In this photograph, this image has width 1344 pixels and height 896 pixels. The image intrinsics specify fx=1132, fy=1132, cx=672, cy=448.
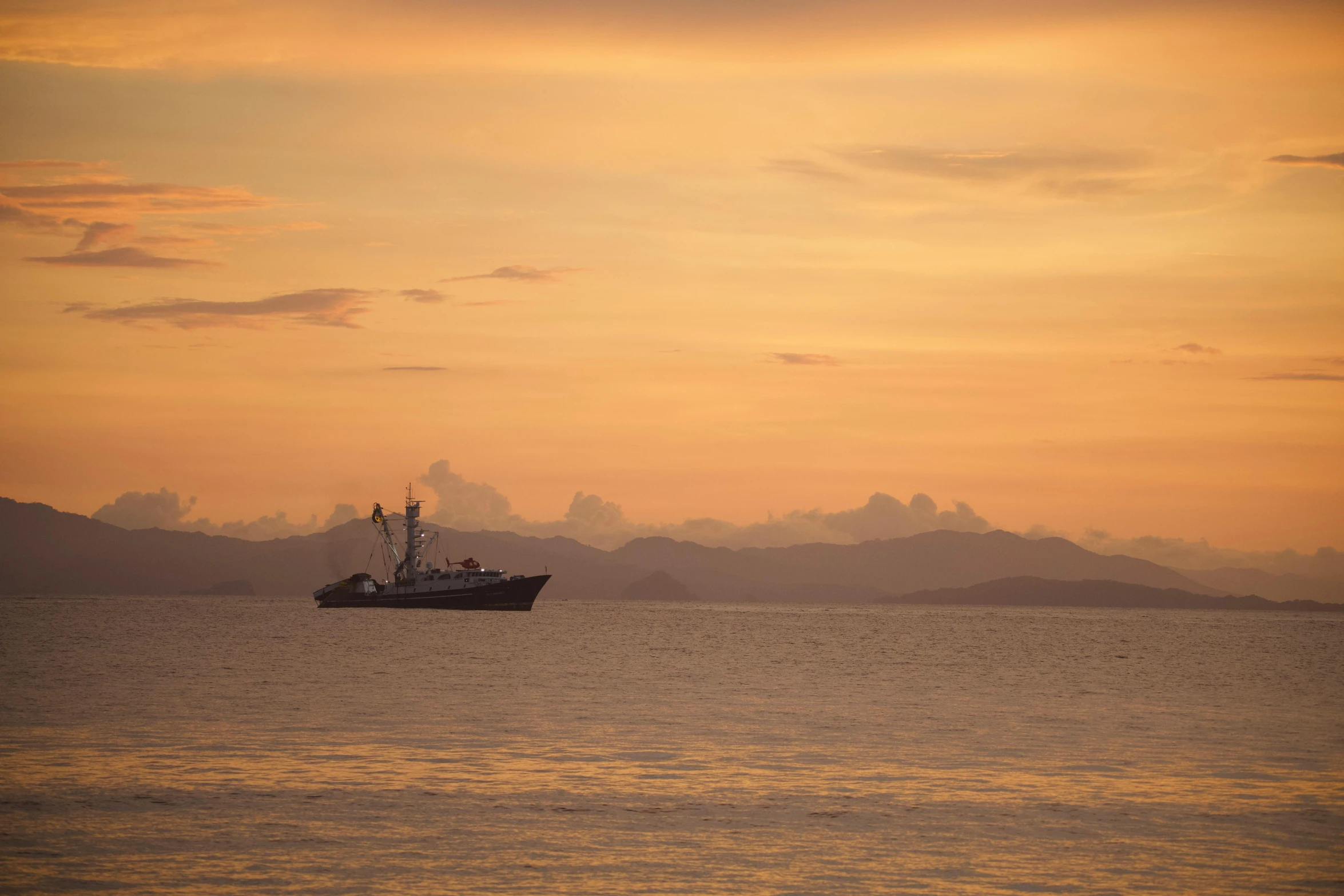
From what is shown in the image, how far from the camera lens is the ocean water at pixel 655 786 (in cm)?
2172

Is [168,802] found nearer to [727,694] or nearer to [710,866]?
[710,866]

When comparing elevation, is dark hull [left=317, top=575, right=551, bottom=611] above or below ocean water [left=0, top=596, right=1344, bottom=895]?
below

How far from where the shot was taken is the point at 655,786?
30500mm

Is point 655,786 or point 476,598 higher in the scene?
point 655,786

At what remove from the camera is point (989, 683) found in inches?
2876

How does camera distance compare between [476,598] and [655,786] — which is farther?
[476,598]

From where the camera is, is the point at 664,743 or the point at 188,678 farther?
the point at 188,678

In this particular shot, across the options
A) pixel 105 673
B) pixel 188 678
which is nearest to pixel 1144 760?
pixel 188 678

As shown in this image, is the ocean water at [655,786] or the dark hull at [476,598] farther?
the dark hull at [476,598]

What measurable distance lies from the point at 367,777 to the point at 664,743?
11.7 meters

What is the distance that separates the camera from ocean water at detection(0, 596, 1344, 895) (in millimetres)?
21719

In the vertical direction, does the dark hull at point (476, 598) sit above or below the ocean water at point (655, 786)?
below

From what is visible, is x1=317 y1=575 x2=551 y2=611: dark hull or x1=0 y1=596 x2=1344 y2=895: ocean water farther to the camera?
x1=317 y1=575 x2=551 y2=611: dark hull

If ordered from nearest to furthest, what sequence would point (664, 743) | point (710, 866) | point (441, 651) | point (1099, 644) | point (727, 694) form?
point (710, 866) → point (664, 743) → point (727, 694) → point (441, 651) → point (1099, 644)
